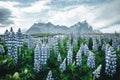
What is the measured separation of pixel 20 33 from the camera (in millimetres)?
18688

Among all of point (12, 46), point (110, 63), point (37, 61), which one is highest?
point (12, 46)

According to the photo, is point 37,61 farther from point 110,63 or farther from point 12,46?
point 110,63

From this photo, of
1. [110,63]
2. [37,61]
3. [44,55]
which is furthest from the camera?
[44,55]

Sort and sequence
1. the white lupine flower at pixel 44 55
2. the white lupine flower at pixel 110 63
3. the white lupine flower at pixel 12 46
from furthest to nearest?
1. the white lupine flower at pixel 110 63
2. the white lupine flower at pixel 44 55
3. the white lupine flower at pixel 12 46

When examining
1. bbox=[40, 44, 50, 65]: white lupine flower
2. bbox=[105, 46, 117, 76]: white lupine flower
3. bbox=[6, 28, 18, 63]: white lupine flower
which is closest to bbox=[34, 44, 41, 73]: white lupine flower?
bbox=[40, 44, 50, 65]: white lupine flower

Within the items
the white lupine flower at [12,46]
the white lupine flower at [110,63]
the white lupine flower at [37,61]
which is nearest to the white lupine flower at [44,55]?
the white lupine flower at [37,61]

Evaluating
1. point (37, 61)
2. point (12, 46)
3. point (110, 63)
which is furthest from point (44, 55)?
point (110, 63)

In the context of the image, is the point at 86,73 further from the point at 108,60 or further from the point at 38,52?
the point at 38,52

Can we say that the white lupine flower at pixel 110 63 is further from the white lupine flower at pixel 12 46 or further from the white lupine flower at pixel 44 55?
the white lupine flower at pixel 12 46

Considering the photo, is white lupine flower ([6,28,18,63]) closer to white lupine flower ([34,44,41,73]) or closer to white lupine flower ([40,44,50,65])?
white lupine flower ([34,44,41,73])

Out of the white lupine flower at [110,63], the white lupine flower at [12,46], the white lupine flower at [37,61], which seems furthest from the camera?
the white lupine flower at [110,63]

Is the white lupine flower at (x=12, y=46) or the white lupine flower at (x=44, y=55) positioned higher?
the white lupine flower at (x=12, y=46)

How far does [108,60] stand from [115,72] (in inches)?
33.3

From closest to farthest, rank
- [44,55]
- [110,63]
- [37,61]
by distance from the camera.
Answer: [37,61] < [110,63] < [44,55]
